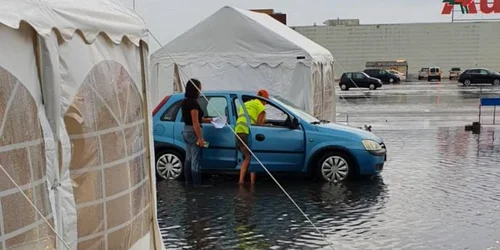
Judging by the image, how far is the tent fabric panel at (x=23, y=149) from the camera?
3.53 metres

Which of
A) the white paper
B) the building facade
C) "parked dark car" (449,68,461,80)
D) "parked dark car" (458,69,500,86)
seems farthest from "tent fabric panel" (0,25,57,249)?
the building facade

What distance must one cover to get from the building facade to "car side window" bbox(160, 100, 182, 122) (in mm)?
57295

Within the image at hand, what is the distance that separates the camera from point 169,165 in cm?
1058

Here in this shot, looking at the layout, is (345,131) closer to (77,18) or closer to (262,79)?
(262,79)

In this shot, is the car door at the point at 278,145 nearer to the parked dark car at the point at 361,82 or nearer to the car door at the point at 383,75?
the parked dark car at the point at 361,82

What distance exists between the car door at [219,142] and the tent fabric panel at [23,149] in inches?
239

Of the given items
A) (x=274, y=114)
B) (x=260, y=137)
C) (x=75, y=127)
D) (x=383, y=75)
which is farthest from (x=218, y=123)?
(x=383, y=75)

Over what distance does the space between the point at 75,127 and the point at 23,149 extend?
28.9 inches

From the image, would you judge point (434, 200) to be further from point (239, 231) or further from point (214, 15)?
point (214, 15)

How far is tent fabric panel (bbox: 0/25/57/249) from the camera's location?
3.53 m

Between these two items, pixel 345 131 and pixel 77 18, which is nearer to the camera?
pixel 77 18

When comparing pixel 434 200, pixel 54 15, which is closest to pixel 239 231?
pixel 434 200

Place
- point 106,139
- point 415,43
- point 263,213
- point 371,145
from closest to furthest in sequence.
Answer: point 106,139
point 263,213
point 371,145
point 415,43

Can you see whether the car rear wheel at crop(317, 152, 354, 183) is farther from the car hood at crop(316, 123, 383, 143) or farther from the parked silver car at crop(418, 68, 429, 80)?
the parked silver car at crop(418, 68, 429, 80)
